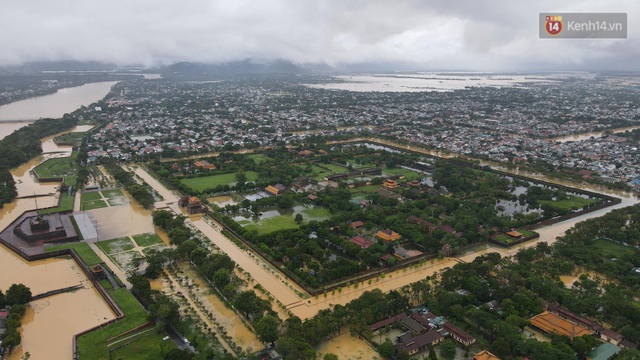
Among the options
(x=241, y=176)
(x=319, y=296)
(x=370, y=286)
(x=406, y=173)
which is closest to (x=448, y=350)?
(x=370, y=286)

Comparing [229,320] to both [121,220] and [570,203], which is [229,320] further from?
[570,203]

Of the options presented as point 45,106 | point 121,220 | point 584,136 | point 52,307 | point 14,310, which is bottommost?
point 52,307

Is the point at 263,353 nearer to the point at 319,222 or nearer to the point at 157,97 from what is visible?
the point at 319,222

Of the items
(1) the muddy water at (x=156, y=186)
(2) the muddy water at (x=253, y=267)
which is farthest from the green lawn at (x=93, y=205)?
(2) the muddy water at (x=253, y=267)

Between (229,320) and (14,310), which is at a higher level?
(14,310)

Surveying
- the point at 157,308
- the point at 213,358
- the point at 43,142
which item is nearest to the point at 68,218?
the point at 157,308

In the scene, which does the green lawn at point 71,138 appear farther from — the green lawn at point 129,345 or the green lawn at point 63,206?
the green lawn at point 129,345
